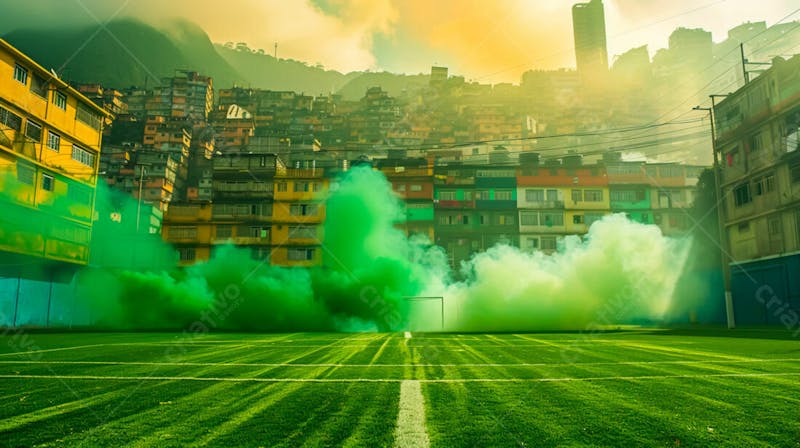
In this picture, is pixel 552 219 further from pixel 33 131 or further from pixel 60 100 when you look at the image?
pixel 33 131

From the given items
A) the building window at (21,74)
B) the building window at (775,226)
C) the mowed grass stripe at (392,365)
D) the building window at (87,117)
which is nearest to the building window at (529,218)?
the building window at (775,226)

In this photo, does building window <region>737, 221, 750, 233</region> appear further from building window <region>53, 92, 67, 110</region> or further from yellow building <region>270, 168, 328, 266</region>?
building window <region>53, 92, 67, 110</region>

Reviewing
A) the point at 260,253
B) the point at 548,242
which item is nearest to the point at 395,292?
the point at 260,253

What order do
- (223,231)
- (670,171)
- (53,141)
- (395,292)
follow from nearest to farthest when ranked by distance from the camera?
(395,292), (53,141), (223,231), (670,171)

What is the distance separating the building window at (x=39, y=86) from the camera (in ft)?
131

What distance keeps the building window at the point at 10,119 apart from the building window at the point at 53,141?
3283 millimetres

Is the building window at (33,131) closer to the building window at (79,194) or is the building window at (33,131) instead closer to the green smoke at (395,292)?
the building window at (79,194)

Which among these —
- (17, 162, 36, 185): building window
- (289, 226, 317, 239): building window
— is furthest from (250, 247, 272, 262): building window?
(17, 162, 36, 185): building window

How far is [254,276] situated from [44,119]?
20.8 m

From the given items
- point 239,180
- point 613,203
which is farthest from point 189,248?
point 613,203

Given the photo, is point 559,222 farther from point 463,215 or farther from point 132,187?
point 132,187

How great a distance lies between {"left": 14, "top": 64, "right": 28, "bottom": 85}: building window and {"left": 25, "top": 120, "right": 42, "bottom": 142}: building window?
3.09 meters

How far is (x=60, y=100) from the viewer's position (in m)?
42.9

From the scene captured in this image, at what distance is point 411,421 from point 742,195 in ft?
156
